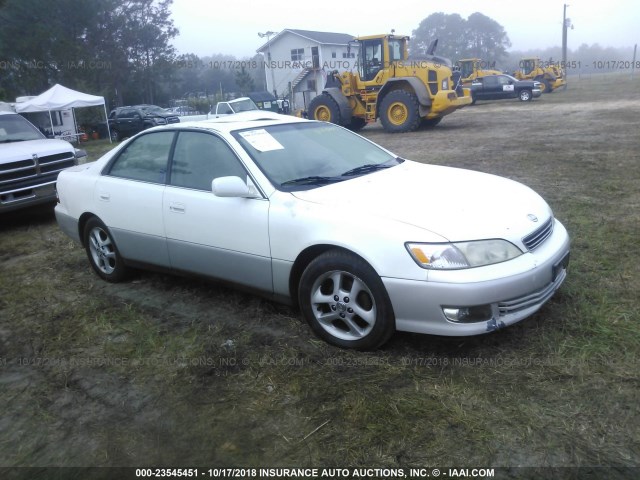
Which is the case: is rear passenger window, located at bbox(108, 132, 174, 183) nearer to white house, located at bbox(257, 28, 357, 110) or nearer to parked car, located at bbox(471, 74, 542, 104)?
parked car, located at bbox(471, 74, 542, 104)

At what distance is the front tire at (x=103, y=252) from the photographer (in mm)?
4590

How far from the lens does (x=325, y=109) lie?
667 inches

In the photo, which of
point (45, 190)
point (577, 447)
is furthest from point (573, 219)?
point (45, 190)

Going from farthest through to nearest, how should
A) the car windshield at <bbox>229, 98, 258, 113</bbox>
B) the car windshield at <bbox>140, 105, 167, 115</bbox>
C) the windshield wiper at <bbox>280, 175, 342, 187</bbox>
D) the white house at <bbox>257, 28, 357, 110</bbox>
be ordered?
the white house at <bbox>257, 28, 357, 110</bbox>
the car windshield at <bbox>140, 105, 167, 115</bbox>
the car windshield at <bbox>229, 98, 258, 113</bbox>
the windshield wiper at <bbox>280, 175, 342, 187</bbox>

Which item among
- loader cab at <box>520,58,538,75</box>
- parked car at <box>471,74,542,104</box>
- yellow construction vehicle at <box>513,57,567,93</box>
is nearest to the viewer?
parked car at <box>471,74,542,104</box>

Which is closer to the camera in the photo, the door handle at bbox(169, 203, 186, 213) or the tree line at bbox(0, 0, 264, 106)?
the door handle at bbox(169, 203, 186, 213)

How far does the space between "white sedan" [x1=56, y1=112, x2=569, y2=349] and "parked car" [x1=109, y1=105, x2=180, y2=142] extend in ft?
62.7

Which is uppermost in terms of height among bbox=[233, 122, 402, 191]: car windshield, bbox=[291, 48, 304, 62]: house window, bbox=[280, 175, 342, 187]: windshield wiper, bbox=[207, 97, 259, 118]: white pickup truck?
bbox=[291, 48, 304, 62]: house window

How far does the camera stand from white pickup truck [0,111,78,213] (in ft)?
22.6

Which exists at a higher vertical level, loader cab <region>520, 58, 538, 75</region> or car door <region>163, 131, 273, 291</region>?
loader cab <region>520, 58, 538, 75</region>

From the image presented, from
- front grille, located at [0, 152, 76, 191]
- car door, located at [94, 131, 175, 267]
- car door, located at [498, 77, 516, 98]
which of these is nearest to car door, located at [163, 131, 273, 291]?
car door, located at [94, 131, 175, 267]

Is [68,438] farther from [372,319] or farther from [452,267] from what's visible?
[452,267]

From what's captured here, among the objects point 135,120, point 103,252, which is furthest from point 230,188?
point 135,120

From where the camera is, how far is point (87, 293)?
457 cm
